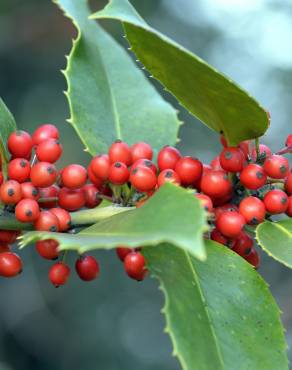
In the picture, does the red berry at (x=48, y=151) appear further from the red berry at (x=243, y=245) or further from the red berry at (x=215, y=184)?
the red berry at (x=243, y=245)

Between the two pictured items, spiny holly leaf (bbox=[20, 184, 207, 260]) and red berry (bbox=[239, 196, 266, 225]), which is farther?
red berry (bbox=[239, 196, 266, 225])

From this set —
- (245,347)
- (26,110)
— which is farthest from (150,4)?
(245,347)

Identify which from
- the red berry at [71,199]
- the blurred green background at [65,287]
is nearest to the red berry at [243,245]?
the red berry at [71,199]

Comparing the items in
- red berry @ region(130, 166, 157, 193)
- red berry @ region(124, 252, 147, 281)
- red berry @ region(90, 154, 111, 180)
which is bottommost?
red berry @ region(124, 252, 147, 281)

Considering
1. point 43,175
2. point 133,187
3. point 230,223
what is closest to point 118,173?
point 133,187

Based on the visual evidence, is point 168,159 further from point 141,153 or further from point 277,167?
point 277,167

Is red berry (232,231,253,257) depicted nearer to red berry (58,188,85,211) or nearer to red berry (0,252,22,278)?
red berry (58,188,85,211)

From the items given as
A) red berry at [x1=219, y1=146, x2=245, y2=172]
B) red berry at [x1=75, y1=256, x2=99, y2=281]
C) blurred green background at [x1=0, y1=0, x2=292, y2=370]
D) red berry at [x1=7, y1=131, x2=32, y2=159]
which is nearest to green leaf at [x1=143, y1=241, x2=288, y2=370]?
red berry at [x1=219, y1=146, x2=245, y2=172]

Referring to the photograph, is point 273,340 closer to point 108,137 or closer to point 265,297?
point 265,297
